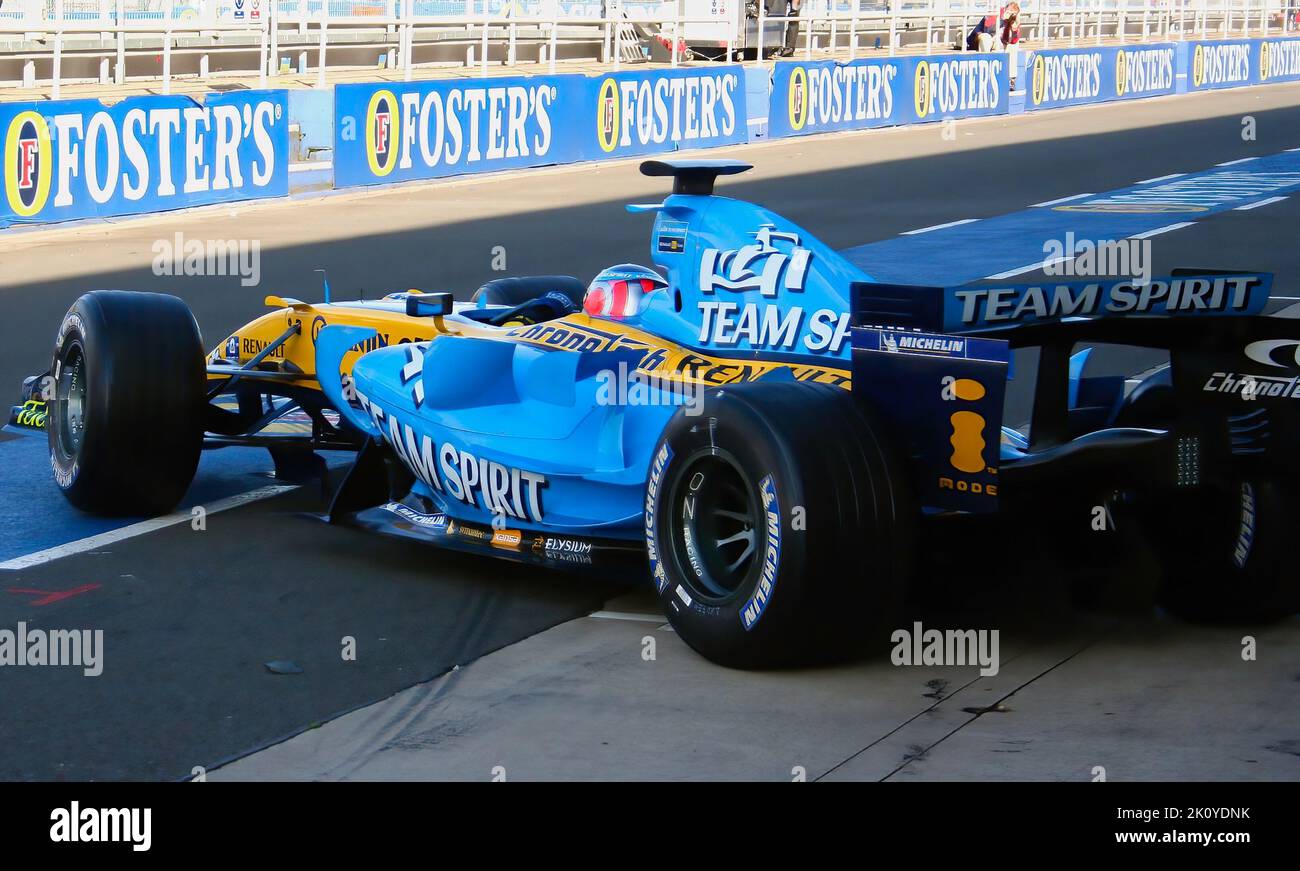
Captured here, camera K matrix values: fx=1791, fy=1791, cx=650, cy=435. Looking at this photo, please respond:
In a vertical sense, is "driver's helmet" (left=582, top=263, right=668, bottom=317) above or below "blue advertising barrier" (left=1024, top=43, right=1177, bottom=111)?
below

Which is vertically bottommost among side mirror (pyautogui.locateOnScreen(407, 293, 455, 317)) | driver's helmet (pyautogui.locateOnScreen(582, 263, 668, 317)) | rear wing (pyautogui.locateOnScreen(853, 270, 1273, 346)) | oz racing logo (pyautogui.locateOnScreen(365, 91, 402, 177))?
side mirror (pyautogui.locateOnScreen(407, 293, 455, 317))

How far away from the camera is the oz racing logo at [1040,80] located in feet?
124

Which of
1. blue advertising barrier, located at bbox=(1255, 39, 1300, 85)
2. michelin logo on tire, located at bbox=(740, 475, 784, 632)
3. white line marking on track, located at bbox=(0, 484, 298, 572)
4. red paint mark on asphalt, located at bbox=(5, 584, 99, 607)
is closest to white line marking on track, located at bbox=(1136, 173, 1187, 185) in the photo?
white line marking on track, located at bbox=(0, 484, 298, 572)

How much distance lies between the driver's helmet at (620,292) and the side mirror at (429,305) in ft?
2.69

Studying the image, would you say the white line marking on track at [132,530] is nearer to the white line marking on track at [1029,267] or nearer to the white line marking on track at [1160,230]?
the white line marking on track at [1029,267]

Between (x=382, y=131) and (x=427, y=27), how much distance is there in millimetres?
17726

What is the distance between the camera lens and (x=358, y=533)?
716 cm

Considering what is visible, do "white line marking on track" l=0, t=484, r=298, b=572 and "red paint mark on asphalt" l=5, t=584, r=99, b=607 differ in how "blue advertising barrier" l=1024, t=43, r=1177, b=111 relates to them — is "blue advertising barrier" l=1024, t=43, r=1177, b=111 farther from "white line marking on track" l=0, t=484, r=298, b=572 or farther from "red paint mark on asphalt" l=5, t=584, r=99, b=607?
"red paint mark on asphalt" l=5, t=584, r=99, b=607

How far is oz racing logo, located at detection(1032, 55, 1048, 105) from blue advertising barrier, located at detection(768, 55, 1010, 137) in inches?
42.9

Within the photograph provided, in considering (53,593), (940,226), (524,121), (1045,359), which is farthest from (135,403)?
(524,121)

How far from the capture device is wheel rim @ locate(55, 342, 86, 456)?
7.63 meters

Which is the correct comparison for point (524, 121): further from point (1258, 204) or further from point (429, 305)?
point (429, 305)

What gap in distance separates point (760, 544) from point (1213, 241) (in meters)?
13.6
